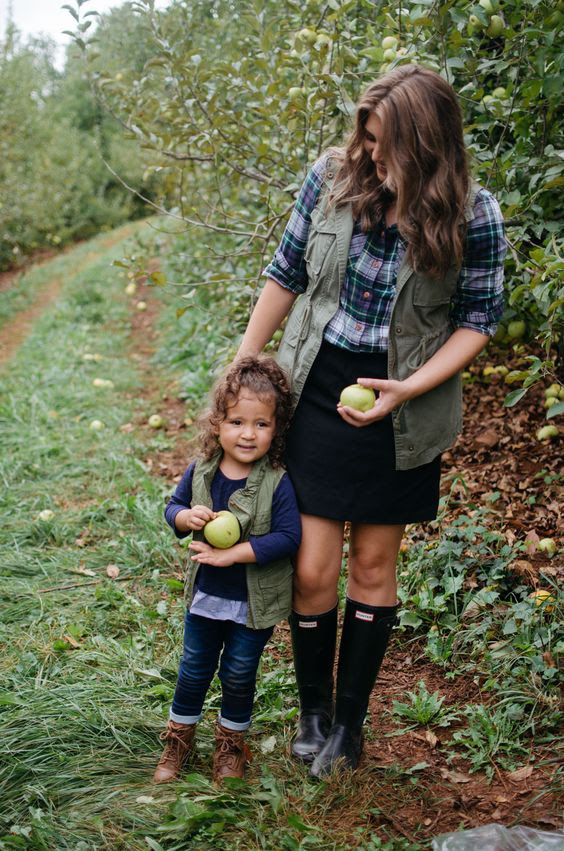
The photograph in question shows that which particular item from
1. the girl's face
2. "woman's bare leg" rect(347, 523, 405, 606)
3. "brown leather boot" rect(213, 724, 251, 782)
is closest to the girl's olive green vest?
the girl's face

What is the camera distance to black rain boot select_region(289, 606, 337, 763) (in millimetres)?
2414

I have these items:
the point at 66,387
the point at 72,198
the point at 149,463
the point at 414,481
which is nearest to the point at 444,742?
the point at 414,481

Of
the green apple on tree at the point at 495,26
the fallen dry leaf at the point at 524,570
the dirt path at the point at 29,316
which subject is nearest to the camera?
the green apple on tree at the point at 495,26

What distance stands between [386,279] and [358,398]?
32 cm

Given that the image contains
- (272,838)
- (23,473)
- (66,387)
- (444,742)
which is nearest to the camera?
(272,838)

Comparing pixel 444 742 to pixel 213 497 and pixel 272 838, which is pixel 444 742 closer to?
pixel 272 838

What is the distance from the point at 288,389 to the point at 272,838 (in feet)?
3.84

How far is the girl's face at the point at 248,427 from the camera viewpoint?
2.20m

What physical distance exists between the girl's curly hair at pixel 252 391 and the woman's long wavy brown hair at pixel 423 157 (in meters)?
0.47

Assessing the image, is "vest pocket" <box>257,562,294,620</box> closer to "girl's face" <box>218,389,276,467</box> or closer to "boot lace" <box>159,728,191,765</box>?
"girl's face" <box>218,389,276,467</box>

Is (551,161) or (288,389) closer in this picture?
(288,389)

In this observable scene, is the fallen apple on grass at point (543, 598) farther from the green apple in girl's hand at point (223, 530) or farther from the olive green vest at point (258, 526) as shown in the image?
the green apple in girl's hand at point (223, 530)

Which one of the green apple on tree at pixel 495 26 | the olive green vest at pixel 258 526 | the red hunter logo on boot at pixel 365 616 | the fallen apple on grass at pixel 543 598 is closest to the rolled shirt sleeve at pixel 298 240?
the olive green vest at pixel 258 526

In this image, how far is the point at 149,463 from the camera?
17.5ft
